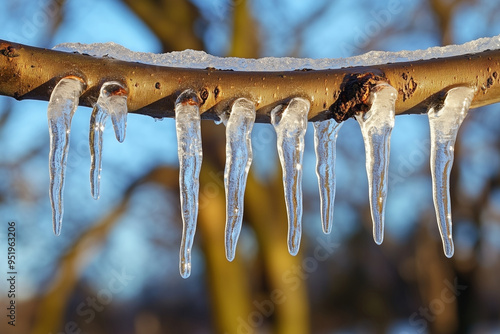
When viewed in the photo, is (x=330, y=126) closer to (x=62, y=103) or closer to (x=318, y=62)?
(x=318, y=62)

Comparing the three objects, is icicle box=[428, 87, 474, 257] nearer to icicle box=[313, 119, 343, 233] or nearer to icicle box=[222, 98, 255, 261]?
icicle box=[313, 119, 343, 233]

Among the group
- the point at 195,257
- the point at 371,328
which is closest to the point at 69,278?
the point at 195,257

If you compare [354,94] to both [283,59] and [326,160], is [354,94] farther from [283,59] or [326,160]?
[326,160]

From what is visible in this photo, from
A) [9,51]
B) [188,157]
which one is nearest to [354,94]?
[188,157]

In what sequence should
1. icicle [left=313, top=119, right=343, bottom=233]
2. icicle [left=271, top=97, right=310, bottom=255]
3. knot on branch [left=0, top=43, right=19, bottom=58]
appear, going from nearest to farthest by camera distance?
knot on branch [left=0, top=43, right=19, bottom=58] → icicle [left=271, top=97, right=310, bottom=255] → icicle [left=313, top=119, right=343, bottom=233]

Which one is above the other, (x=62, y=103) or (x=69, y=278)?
(x=62, y=103)

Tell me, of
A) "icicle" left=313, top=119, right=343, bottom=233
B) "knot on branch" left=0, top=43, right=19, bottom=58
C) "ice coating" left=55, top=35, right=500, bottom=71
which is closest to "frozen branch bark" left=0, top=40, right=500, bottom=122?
"knot on branch" left=0, top=43, right=19, bottom=58

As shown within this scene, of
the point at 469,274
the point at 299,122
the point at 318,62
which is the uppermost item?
the point at 318,62

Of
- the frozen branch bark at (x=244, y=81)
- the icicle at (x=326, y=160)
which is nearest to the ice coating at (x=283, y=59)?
the frozen branch bark at (x=244, y=81)
